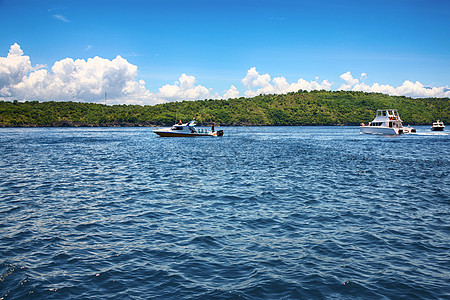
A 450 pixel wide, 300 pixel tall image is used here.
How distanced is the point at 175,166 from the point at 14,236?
923 inches

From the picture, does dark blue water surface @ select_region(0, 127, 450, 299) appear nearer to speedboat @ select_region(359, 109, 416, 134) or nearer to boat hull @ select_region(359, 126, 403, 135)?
boat hull @ select_region(359, 126, 403, 135)

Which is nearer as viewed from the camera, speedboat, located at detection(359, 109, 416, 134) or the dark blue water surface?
the dark blue water surface

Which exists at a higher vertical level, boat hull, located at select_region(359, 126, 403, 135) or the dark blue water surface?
boat hull, located at select_region(359, 126, 403, 135)

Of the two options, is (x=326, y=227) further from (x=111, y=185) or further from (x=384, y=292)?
(x=111, y=185)

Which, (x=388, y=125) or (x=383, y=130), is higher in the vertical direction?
(x=388, y=125)

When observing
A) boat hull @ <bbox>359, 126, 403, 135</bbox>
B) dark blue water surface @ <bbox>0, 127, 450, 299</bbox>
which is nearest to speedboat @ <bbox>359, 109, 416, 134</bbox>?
boat hull @ <bbox>359, 126, 403, 135</bbox>

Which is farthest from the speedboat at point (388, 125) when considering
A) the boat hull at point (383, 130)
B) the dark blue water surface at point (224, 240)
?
the dark blue water surface at point (224, 240)

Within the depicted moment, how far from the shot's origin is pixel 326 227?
14.6 m

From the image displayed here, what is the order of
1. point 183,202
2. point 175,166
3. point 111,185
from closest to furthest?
point 183,202 < point 111,185 < point 175,166

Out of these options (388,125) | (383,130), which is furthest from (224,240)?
(383,130)

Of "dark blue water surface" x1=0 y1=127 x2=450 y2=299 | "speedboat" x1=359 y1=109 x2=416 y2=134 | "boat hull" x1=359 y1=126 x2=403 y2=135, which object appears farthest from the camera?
"speedboat" x1=359 y1=109 x2=416 y2=134

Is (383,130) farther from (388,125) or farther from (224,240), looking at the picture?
(224,240)

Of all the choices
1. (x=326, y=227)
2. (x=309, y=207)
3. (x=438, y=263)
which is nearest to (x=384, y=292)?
(x=438, y=263)

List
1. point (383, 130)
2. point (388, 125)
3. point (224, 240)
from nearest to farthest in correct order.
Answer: point (224, 240) < point (388, 125) < point (383, 130)
